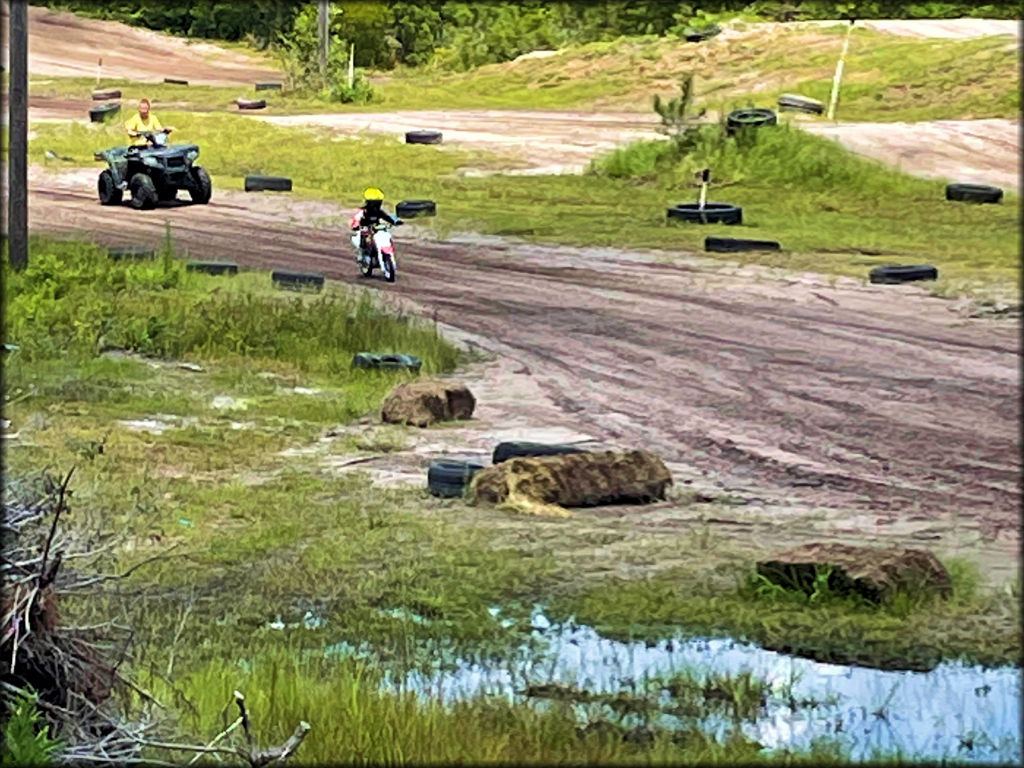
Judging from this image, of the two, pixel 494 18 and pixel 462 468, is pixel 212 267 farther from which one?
pixel 494 18

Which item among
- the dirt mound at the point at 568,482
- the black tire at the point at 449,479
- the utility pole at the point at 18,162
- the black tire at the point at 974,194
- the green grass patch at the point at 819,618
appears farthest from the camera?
the black tire at the point at 974,194

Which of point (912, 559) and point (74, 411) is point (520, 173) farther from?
point (912, 559)

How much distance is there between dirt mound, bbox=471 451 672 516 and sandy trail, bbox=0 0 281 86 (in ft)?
139

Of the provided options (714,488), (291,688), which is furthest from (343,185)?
(291,688)

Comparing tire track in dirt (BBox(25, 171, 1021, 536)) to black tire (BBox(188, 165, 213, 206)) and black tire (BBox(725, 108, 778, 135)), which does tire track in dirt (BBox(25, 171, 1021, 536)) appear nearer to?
black tire (BBox(188, 165, 213, 206))

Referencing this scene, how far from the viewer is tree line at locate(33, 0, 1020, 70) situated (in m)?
54.7

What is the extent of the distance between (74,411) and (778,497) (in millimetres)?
4966

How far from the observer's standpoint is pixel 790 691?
830 centimetres

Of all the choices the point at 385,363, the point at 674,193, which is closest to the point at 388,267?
the point at 385,363

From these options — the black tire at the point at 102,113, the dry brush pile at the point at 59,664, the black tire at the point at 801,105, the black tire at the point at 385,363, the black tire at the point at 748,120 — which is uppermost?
the dry brush pile at the point at 59,664

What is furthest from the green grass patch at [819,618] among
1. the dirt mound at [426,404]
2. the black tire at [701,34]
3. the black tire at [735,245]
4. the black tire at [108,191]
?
the black tire at [701,34]

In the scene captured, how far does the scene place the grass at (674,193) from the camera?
989 inches

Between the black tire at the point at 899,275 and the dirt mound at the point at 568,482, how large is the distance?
1049 cm

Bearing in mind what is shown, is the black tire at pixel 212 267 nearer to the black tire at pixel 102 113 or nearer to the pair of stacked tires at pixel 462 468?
the pair of stacked tires at pixel 462 468
